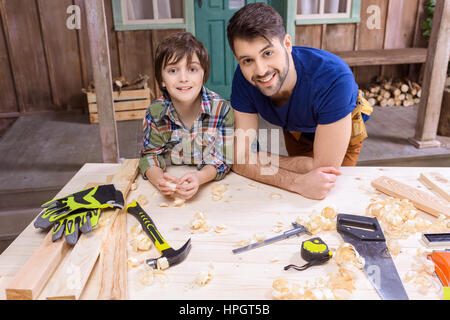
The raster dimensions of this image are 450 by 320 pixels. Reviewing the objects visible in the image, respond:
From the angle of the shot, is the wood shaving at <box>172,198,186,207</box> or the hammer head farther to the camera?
the wood shaving at <box>172,198,186,207</box>

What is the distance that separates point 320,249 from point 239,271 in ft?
0.73

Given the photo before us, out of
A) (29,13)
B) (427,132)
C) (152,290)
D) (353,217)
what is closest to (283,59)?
(353,217)

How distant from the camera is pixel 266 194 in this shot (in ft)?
4.66

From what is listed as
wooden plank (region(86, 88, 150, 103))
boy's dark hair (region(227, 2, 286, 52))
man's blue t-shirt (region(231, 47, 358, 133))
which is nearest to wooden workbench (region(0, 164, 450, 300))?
man's blue t-shirt (region(231, 47, 358, 133))

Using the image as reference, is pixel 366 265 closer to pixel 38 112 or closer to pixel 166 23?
pixel 166 23

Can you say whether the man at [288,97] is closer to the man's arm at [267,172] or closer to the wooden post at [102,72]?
the man's arm at [267,172]

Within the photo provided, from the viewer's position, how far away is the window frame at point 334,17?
498cm

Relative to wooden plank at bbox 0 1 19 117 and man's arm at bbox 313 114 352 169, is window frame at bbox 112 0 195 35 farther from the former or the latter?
man's arm at bbox 313 114 352 169

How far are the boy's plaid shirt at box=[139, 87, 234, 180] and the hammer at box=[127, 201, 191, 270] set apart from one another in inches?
16.3

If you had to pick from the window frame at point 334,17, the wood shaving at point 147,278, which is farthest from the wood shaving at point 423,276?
the window frame at point 334,17

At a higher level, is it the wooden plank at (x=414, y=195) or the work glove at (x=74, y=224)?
the work glove at (x=74, y=224)

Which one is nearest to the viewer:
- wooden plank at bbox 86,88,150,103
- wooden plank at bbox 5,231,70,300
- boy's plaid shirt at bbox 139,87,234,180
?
wooden plank at bbox 5,231,70,300

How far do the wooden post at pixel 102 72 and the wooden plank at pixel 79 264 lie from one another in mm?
2165

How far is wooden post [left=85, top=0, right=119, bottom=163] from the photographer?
3.06 meters
